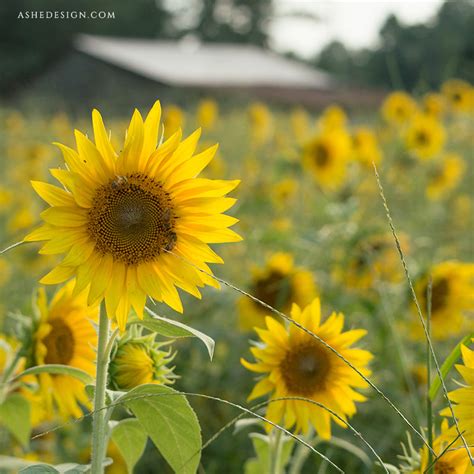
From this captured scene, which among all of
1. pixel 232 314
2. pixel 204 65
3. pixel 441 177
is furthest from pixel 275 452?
pixel 204 65

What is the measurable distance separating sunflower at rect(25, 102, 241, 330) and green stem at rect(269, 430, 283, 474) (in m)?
0.24

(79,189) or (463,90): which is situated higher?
(463,90)

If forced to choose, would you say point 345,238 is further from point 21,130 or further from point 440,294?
point 21,130

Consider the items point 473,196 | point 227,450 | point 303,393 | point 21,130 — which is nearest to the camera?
point 303,393

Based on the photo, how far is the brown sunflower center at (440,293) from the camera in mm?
2234

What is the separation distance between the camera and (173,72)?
21750 mm

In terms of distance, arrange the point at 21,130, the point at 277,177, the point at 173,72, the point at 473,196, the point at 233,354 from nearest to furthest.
Result: the point at 233,354 → the point at 277,177 → the point at 473,196 → the point at 21,130 → the point at 173,72

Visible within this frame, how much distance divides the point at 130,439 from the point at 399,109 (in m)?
3.14

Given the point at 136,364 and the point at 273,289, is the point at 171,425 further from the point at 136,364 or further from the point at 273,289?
the point at 273,289

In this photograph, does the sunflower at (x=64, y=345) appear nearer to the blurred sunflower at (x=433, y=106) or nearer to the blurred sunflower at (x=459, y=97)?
the blurred sunflower at (x=433, y=106)

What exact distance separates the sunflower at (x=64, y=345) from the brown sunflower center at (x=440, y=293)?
4.02 ft

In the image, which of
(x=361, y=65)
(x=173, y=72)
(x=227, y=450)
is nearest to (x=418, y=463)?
(x=227, y=450)

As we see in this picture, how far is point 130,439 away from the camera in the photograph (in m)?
1.04

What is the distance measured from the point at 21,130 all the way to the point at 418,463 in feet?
21.0
